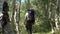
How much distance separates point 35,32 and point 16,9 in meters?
4.67

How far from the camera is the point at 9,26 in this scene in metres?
6.21

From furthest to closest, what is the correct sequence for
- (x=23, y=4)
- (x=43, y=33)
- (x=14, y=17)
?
(x=23, y=4), (x=43, y=33), (x=14, y=17)

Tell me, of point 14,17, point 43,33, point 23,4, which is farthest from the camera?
point 23,4

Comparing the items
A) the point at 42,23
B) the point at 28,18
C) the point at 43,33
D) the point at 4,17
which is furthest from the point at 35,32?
the point at 4,17

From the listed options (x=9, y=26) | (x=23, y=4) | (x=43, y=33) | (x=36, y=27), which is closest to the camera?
(x=9, y=26)

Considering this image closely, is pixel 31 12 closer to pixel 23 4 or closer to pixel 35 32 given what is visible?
pixel 35 32

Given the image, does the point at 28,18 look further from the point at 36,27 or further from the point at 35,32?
the point at 36,27

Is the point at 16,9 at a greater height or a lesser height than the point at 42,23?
greater

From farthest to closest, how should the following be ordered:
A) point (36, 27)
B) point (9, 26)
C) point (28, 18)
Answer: point (36, 27) < point (28, 18) < point (9, 26)

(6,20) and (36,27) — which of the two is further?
(36,27)

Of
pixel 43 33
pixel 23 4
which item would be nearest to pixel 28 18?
pixel 43 33

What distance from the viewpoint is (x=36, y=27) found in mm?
17766

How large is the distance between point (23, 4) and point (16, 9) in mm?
7637

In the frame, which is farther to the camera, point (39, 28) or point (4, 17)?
point (39, 28)
